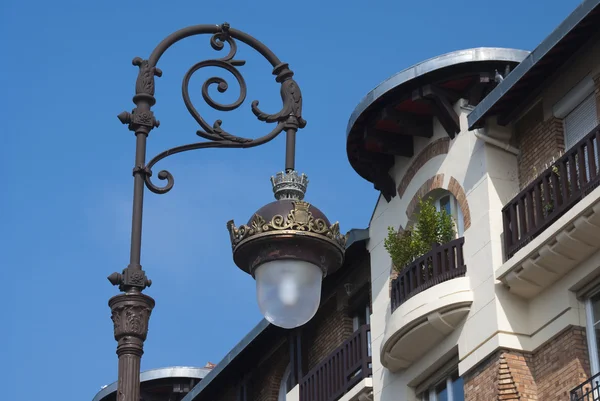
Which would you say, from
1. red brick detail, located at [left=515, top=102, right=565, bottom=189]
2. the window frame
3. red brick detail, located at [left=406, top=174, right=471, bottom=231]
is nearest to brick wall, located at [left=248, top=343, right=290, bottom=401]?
red brick detail, located at [left=406, top=174, right=471, bottom=231]

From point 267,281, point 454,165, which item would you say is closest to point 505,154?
point 454,165

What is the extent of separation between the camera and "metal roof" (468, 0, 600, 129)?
66.5 ft

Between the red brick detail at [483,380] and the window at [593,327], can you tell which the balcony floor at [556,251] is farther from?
the red brick detail at [483,380]

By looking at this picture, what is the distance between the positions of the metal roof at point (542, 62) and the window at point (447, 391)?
161 inches

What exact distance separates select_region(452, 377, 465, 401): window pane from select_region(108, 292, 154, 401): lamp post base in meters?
10.7

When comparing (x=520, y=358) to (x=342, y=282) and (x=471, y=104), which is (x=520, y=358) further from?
(x=342, y=282)

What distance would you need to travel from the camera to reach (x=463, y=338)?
21609 mm

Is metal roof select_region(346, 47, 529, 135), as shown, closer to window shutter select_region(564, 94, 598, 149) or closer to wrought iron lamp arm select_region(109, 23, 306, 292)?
window shutter select_region(564, 94, 598, 149)

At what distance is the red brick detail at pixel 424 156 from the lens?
23781 mm

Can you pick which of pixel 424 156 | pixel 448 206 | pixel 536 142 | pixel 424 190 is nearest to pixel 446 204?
pixel 448 206

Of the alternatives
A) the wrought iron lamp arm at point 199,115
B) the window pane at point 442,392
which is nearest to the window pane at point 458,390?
the window pane at point 442,392

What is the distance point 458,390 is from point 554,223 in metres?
3.66

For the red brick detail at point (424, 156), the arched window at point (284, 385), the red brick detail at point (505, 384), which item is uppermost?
the red brick detail at point (424, 156)

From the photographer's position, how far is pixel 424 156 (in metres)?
24.4
